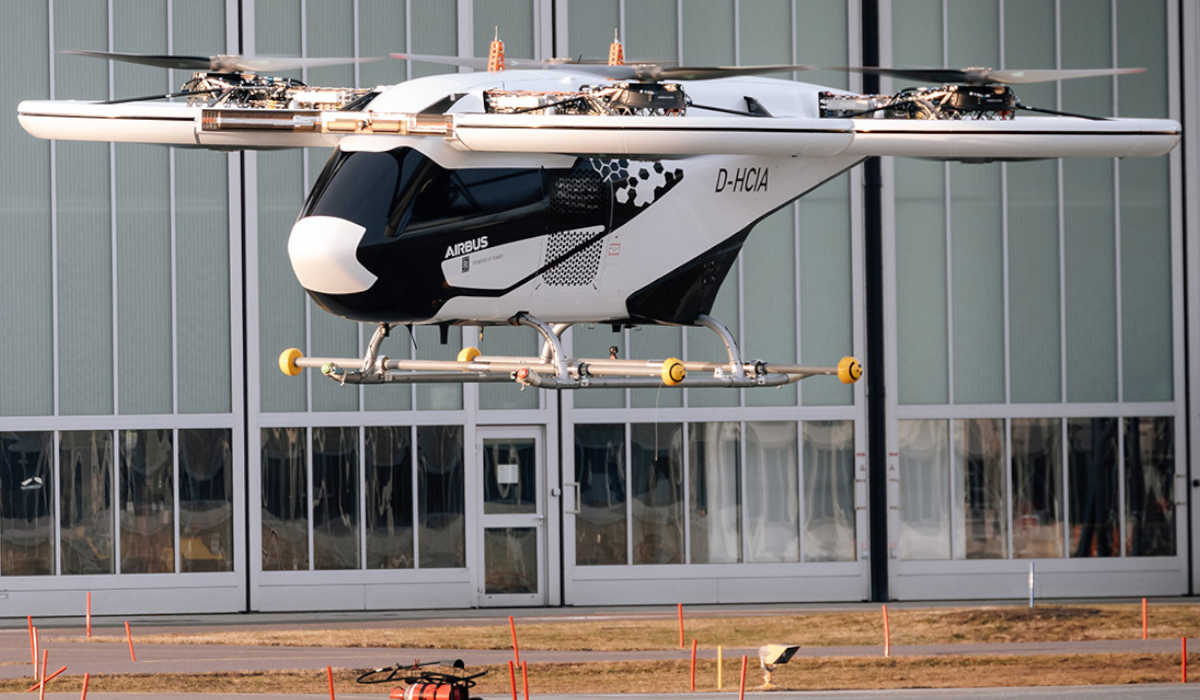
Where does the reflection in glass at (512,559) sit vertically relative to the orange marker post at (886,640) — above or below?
above

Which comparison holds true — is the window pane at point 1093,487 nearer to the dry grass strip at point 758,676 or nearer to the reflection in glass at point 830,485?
the reflection in glass at point 830,485

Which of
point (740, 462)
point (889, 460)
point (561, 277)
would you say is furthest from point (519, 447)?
point (561, 277)

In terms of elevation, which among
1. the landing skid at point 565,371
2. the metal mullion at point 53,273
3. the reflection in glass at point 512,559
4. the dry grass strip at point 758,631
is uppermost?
the metal mullion at point 53,273

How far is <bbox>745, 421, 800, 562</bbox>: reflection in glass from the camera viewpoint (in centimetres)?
3688

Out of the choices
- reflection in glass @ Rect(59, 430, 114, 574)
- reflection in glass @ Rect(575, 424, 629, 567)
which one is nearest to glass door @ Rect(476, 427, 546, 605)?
reflection in glass @ Rect(575, 424, 629, 567)

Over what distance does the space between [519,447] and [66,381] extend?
8958mm

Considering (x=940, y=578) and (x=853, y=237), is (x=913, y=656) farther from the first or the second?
(x=853, y=237)

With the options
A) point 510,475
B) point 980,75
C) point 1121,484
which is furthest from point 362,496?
point 980,75

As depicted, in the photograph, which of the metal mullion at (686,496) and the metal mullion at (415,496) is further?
the metal mullion at (686,496)

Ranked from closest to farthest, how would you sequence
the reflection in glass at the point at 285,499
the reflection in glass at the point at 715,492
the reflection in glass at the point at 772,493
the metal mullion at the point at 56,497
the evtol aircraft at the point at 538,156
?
the evtol aircraft at the point at 538,156 < the metal mullion at the point at 56,497 < the reflection in glass at the point at 285,499 < the reflection in glass at the point at 715,492 < the reflection in glass at the point at 772,493

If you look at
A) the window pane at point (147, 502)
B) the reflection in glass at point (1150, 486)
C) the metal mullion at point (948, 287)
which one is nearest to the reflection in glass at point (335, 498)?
the window pane at point (147, 502)

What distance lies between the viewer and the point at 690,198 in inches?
833

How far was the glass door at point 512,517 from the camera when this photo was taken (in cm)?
3628

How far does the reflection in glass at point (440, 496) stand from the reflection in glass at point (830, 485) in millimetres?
6968
